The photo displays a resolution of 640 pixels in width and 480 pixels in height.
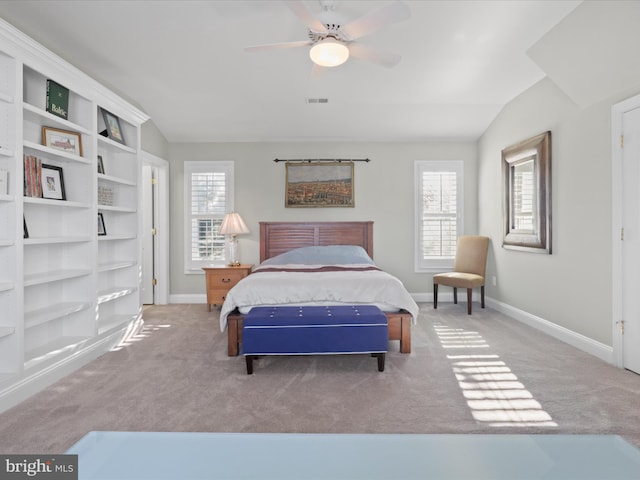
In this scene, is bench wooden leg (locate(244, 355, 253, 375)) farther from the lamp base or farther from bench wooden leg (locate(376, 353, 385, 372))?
the lamp base

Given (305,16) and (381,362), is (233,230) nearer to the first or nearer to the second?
(381,362)

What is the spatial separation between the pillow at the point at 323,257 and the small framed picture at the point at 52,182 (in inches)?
98.3

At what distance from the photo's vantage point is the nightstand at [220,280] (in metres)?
5.12

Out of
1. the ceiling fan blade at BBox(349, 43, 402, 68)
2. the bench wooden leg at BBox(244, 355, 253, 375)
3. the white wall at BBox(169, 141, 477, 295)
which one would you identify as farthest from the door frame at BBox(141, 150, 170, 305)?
the ceiling fan blade at BBox(349, 43, 402, 68)

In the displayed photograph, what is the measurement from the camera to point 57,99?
3.04m

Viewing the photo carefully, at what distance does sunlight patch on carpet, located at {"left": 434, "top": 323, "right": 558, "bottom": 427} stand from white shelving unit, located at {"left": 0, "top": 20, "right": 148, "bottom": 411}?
9.78ft

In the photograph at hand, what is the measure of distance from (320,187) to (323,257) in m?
1.23

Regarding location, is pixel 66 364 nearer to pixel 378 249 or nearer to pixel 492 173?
pixel 378 249

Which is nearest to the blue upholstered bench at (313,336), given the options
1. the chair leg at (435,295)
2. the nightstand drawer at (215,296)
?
the nightstand drawer at (215,296)

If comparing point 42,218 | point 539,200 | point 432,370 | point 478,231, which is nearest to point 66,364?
point 42,218

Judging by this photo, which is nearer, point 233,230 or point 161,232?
point 233,230

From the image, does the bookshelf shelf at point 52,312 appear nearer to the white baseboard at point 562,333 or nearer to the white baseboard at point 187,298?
the white baseboard at point 187,298

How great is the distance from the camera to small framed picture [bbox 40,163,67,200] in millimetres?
3006

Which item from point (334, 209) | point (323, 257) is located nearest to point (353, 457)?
point (323, 257)
